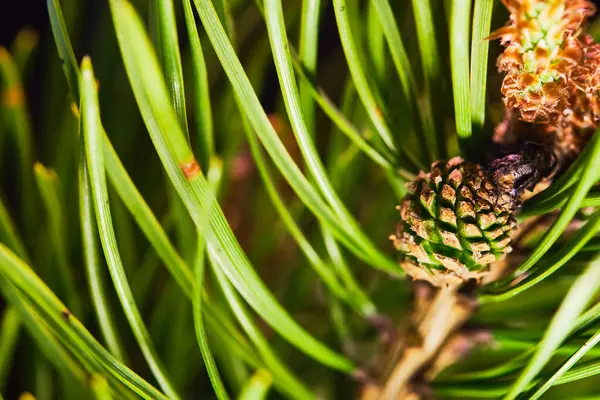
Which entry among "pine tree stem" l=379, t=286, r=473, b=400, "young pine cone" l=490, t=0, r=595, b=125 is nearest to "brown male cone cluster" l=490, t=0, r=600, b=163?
"young pine cone" l=490, t=0, r=595, b=125

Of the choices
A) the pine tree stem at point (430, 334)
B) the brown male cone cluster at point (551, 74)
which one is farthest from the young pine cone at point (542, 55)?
the pine tree stem at point (430, 334)

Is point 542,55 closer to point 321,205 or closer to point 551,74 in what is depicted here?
point 551,74

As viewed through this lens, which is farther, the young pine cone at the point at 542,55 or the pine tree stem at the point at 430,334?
the pine tree stem at the point at 430,334

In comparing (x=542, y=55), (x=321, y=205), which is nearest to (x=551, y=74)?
(x=542, y=55)

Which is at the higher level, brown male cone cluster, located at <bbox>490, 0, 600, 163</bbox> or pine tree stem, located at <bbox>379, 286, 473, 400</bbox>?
brown male cone cluster, located at <bbox>490, 0, 600, 163</bbox>

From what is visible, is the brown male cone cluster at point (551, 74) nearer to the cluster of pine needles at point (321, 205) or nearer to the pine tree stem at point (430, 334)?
the cluster of pine needles at point (321, 205)

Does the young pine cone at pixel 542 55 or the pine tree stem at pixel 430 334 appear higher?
the young pine cone at pixel 542 55

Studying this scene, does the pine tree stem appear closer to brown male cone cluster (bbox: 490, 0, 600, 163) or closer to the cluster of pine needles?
the cluster of pine needles
